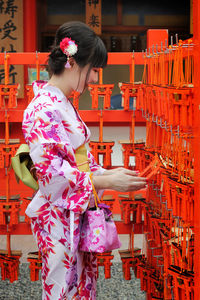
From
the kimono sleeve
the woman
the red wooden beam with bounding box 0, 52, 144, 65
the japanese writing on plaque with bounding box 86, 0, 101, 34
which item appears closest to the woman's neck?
the woman

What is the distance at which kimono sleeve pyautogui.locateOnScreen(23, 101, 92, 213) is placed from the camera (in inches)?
69.4

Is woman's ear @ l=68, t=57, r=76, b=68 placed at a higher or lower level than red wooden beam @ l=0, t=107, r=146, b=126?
higher

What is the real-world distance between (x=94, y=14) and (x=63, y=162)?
5417 millimetres

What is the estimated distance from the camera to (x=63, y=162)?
1807 mm

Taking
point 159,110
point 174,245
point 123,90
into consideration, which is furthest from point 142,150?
point 174,245

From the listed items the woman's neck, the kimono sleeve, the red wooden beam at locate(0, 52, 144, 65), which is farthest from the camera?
the red wooden beam at locate(0, 52, 144, 65)

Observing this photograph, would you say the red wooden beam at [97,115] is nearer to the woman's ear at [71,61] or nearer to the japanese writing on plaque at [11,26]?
the woman's ear at [71,61]

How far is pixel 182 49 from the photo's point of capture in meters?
1.93

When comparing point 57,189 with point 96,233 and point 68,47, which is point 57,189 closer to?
point 96,233

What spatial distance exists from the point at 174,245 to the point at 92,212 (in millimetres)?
378

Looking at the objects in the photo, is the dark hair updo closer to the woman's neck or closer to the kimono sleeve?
the woman's neck

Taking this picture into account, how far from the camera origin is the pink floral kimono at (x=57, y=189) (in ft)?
5.82

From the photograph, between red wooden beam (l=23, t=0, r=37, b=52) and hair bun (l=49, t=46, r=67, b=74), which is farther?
red wooden beam (l=23, t=0, r=37, b=52)

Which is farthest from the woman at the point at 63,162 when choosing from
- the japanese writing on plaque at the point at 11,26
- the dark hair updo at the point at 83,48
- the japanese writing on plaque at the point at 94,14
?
the japanese writing on plaque at the point at 94,14
